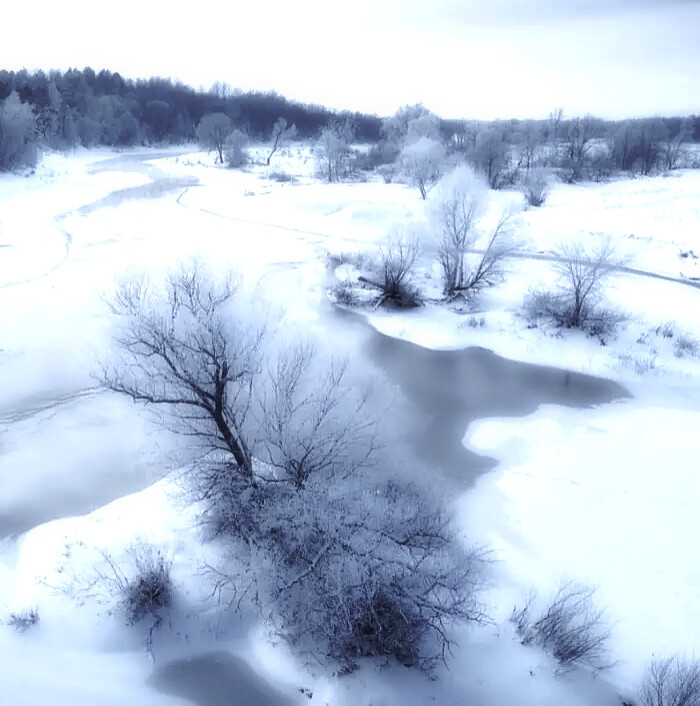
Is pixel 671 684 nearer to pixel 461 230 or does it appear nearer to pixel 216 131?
pixel 461 230

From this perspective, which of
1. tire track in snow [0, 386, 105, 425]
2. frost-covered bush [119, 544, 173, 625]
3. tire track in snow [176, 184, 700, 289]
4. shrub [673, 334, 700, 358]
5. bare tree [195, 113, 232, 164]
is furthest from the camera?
bare tree [195, 113, 232, 164]

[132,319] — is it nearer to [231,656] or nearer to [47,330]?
[231,656]

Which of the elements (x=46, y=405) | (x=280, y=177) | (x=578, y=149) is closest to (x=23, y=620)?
(x=46, y=405)

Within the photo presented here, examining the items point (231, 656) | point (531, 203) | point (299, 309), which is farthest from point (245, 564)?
point (531, 203)

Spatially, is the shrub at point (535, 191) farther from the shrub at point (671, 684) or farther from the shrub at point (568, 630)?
the shrub at point (671, 684)

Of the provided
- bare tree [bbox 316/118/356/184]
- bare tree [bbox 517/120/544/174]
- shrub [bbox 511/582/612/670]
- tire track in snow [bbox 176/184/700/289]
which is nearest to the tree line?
tire track in snow [bbox 176/184/700/289]

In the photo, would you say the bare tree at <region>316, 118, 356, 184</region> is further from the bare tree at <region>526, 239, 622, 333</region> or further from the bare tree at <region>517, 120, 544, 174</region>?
the bare tree at <region>526, 239, 622, 333</region>
